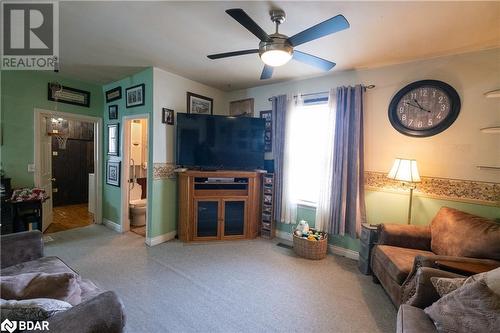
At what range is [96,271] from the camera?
2.48 meters

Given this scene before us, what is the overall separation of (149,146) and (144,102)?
0.64 m

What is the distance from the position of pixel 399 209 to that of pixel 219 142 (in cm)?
252

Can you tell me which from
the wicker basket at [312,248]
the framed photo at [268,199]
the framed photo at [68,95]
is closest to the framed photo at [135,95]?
the framed photo at [68,95]

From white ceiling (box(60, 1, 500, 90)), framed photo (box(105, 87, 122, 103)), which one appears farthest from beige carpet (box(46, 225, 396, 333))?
white ceiling (box(60, 1, 500, 90))

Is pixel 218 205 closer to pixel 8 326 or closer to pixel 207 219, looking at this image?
pixel 207 219

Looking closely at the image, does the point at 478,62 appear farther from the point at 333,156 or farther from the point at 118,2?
the point at 118,2

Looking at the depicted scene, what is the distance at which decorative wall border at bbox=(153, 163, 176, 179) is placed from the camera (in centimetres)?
323

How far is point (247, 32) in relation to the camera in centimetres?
212

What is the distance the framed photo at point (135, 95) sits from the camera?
3.28 m

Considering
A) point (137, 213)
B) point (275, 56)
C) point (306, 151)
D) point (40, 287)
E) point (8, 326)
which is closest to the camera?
point (8, 326)

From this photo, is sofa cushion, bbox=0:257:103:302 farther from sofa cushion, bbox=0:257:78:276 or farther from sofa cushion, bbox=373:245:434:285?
sofa cushion, bbox=373:245:434:285

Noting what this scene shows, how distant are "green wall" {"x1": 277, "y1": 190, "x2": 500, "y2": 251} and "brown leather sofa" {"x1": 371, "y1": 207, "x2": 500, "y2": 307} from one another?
1.04ft

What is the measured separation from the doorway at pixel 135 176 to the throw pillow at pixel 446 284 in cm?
320

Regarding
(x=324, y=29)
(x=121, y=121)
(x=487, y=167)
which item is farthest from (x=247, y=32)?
(x=487, y=167)
